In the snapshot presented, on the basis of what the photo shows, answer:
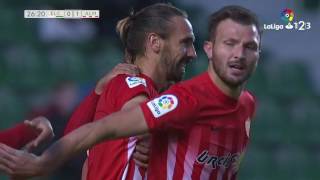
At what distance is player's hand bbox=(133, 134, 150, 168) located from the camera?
2189mm

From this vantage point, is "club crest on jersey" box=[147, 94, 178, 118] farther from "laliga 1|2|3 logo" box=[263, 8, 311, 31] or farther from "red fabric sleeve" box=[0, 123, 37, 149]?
"laliga 1|2|3 logo" box=[263, 8, 311, 31]

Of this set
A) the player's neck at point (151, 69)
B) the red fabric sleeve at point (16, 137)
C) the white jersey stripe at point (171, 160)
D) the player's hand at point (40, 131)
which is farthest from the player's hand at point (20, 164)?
the player's neck at point (151, 69)

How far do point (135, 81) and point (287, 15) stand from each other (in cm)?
168

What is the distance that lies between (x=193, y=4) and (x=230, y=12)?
159 centimetres

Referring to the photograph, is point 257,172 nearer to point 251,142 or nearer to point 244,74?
point 251,142

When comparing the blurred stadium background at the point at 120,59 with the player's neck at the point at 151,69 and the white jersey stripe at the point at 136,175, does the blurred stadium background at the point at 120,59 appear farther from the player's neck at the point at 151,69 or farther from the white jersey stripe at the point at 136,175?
the white jersey stripe at the point at 136,175

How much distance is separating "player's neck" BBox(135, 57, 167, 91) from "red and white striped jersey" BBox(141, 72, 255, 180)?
40 centimetres

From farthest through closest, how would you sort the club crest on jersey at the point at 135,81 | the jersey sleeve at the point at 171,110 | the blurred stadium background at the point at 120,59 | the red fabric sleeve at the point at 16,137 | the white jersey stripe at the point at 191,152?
the blurred stadium background at the point at 120,59, the red fabric sleeve at the point at 16,137, the club crest on jersey at the point at 135,81, the white jersey stripe at the point at 191,152, the jersey sleeve at the point at 171,110

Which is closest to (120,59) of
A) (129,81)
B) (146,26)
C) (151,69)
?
(146,26)

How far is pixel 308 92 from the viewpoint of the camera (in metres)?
3.81

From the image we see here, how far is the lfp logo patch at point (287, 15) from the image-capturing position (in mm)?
3781

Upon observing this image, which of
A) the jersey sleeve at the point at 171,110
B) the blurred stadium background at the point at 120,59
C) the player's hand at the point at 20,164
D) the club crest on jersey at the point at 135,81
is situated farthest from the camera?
the blurred stadium background at the point at 120,59

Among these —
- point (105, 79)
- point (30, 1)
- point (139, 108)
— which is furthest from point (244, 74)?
point (30, 1)

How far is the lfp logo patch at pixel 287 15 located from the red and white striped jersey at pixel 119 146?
1588mm
